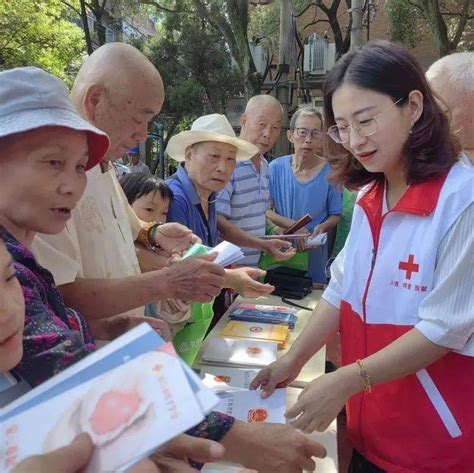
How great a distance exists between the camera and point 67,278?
1.36 m

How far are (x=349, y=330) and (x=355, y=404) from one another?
0.22 m

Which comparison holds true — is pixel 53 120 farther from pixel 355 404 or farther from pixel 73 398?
pixel 355 404

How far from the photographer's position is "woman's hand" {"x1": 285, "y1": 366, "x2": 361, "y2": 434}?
1233 mm

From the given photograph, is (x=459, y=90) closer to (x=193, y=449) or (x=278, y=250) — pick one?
(x=278, y=250)

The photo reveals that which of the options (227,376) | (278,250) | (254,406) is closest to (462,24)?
(278,250)

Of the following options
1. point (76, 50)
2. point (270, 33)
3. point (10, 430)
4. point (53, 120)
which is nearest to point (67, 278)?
point (53, 120)

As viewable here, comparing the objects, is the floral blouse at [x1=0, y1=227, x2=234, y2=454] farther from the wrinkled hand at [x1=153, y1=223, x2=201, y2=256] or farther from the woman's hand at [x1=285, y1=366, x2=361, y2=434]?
the wrinkled hand at [x1=153, y1=223, x2=201, y2=256]

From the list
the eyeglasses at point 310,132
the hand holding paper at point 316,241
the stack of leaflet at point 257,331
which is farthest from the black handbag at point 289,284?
the eyeglasses at point 310,132

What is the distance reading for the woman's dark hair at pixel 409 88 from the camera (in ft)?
4.33

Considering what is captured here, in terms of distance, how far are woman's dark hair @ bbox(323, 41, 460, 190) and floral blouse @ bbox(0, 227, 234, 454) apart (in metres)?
0.89

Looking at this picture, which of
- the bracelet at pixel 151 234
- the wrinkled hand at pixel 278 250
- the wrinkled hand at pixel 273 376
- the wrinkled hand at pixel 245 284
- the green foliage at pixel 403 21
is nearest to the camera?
the wrinkled hand at pixel 273 376

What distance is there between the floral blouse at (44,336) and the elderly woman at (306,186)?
9.12ft

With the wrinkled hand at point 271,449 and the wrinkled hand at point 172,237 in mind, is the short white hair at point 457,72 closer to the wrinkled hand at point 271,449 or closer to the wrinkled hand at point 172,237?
the wrinkled hand at point 172,237

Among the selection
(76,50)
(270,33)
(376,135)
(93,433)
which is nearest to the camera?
(93,433)
